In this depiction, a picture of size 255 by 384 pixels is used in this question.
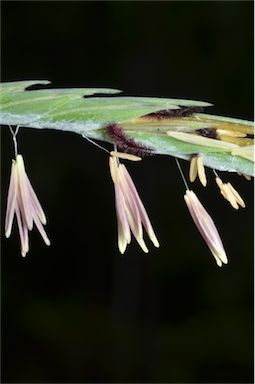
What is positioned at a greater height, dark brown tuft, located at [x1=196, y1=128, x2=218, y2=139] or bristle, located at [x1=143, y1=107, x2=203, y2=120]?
bristle, located at [x1=143, y1=107, x2=203, y2=120]

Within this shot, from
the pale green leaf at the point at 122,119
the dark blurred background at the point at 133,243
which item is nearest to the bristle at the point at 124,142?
the pale green leaf at the point at 122,119

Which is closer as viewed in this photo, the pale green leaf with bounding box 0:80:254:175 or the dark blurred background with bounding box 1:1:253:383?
the pale green leaf with bounding box 0:80:254:175

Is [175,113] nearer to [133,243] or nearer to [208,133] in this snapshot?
[208,133]

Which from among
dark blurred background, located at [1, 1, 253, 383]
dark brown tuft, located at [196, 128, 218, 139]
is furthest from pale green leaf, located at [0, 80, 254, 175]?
dark blurred background, located at [1, 1, 253, 383]

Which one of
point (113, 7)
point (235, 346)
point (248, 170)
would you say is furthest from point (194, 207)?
point (113, 7)

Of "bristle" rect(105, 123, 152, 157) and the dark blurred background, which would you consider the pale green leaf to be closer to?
"bristle" rect(105, 123, 152, 157)

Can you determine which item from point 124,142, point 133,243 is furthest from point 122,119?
point 133,243

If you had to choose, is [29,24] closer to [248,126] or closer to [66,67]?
[66,67]
